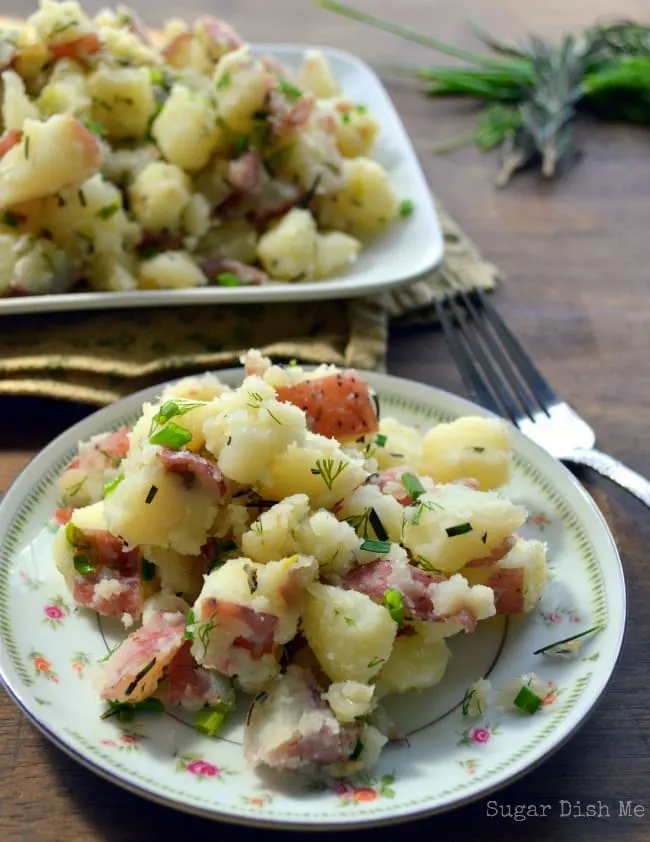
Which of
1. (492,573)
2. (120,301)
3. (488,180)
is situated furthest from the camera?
(488,180)

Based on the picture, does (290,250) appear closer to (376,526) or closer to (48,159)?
(48,159)

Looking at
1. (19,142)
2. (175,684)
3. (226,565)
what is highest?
(19,142)

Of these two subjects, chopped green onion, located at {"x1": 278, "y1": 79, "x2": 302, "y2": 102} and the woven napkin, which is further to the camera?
chopped green onion, located at {"x1": 278, "y1": 79, "x2": 302, "y2": 102}

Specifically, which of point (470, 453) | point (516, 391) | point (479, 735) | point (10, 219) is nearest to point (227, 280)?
point (10, 219)

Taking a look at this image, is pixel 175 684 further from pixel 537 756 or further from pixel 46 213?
pixel 46 213

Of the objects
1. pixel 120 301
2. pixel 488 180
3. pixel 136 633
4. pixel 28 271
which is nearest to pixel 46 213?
pixel 28 271

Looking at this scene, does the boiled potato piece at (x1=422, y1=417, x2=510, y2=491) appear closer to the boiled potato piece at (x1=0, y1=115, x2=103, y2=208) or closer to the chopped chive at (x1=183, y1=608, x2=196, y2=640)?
the chopped chive at (x1=183, y1=608, x2=196, y2=640)

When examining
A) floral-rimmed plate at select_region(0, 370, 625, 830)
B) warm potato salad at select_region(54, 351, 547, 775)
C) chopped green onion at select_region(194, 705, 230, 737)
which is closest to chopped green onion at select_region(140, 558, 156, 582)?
warm potato salad at select_region(54, 351, 547, 775)
